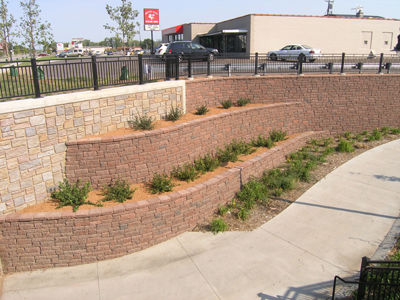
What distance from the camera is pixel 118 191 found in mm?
7551

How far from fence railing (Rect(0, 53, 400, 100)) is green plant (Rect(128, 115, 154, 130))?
1.06 m

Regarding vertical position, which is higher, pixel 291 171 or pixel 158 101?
pixel 158 101

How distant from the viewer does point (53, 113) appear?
7.38 metres

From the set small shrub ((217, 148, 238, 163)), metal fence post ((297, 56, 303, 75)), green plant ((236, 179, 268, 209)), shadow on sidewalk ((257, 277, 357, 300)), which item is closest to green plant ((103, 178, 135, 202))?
green plant ((236, 179, 268, 209))

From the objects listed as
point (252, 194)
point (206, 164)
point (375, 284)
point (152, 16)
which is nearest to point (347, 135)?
point (252, 194)

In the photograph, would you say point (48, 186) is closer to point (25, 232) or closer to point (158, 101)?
point (25, 232)

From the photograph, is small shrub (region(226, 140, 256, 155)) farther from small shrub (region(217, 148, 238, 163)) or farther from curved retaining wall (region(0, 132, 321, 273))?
curved retaining wall (region(0, 132, 321, 273))

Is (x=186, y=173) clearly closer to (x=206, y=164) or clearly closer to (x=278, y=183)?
(x=206, y=164)

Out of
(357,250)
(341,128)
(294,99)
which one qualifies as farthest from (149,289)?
(341,128)

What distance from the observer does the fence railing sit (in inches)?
294

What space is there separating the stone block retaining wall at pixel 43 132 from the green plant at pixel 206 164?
7.36ft

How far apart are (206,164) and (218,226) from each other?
213cm

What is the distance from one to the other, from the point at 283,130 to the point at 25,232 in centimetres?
989

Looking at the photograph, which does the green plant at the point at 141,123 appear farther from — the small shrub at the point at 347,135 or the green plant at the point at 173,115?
the small shrub at the point at 347,135
